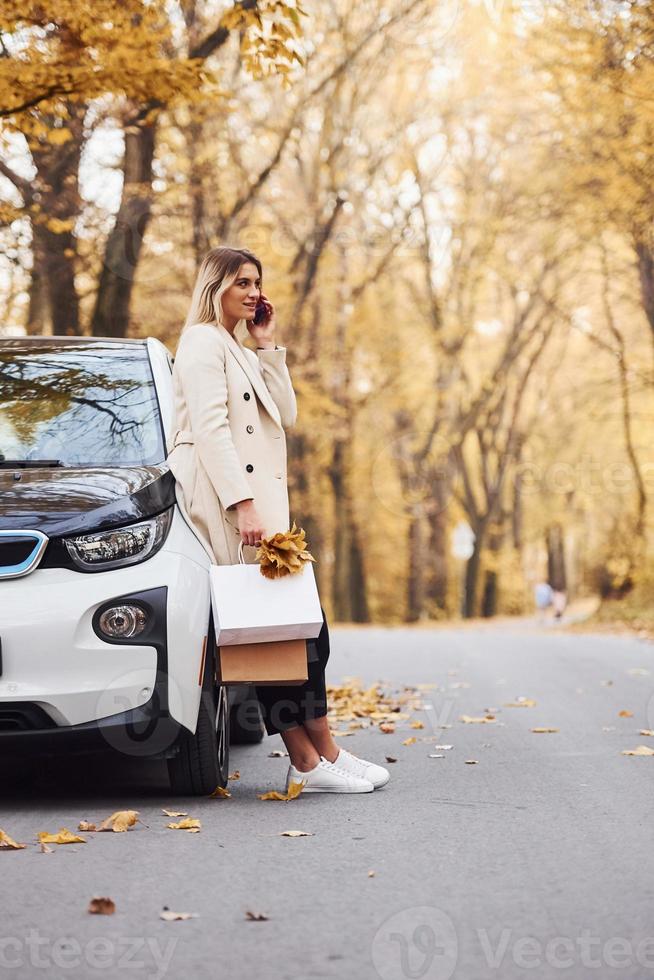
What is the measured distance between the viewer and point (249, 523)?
5582mm

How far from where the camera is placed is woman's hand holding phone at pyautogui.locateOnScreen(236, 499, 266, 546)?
Answer: 219 inches

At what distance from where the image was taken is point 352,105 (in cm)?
2466

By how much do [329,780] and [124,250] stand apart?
33.3 ft

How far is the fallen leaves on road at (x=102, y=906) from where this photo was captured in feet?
12.5

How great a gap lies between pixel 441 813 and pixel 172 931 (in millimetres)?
1908

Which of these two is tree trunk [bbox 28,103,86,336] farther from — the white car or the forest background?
the white car

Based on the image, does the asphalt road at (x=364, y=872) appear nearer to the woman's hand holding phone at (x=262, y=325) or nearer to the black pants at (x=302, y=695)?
the black pants at (x=302, y=695)

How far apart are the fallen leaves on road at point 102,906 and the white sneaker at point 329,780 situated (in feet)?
6.62

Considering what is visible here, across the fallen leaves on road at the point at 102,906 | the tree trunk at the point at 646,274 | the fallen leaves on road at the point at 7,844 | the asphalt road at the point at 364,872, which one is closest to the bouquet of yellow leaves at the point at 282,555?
the asphalt road at the point at 364,872

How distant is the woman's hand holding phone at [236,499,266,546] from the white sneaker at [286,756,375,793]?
3.44 feet

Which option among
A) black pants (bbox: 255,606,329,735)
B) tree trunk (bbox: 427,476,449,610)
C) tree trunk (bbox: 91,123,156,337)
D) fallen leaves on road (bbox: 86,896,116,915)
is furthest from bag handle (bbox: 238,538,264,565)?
tree trunk (bbox: 427,476,449,610)

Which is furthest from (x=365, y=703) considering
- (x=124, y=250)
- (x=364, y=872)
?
(x=124, y=250)

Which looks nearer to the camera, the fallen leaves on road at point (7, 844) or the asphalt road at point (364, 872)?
the asphalt road at point (364, 872)

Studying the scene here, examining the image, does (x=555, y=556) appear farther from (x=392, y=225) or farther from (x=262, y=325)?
(x=262, y=325)
